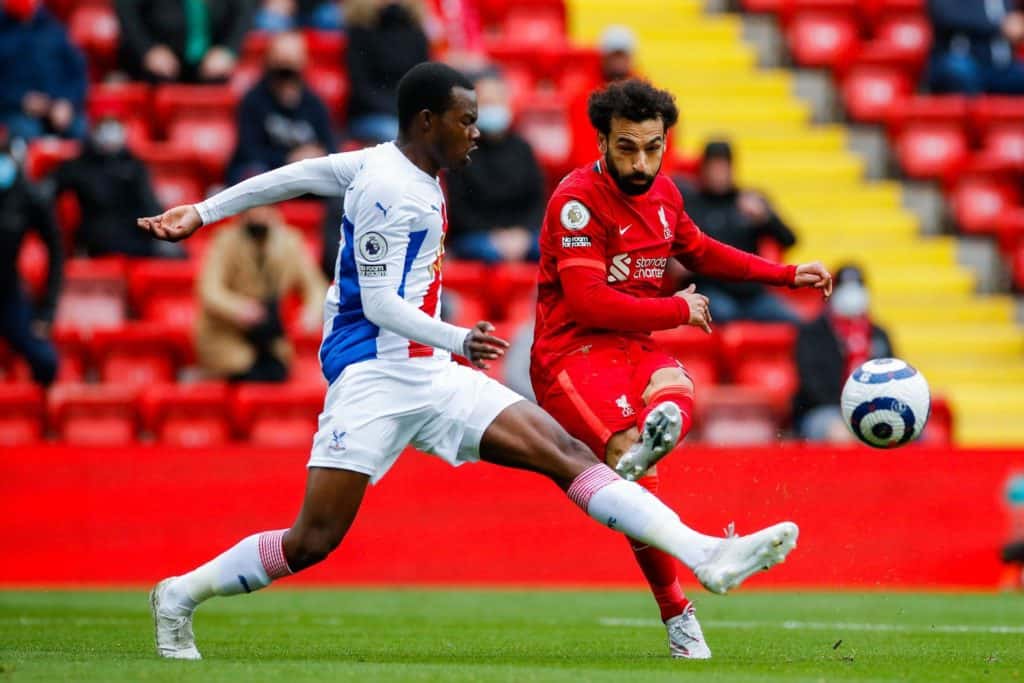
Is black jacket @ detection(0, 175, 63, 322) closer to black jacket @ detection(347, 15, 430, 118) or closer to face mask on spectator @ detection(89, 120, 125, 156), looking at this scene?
face mask on spectator @ detection(89, 120, 125, 156)

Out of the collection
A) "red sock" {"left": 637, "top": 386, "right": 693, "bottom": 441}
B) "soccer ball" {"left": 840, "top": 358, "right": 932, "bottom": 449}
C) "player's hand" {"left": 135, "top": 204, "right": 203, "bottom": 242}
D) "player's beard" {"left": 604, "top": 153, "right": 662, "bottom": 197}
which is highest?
"player's beard" {"left": 604, "top": 153, "right": 662, "bottom": 197}

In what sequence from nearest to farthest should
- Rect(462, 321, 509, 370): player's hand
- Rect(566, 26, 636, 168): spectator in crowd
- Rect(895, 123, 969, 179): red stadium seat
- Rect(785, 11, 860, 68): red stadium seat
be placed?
Rect(462, 321, 509, 370): player's hand, Rect(566, 26, 636, 168): spectator in crowd, Rect(895, 123, 969, 179): red stadium seat, Rect(785, 11, 860, 68): red stadium seat

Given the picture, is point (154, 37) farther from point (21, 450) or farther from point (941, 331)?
point (941, 331)

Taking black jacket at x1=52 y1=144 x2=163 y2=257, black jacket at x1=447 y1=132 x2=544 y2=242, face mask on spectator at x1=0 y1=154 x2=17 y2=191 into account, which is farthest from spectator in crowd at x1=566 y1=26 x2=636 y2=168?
face mask on spectator at x1=0 y1=154 x2=17 y2=191

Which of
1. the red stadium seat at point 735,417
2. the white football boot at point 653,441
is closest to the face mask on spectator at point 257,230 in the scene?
the red stadium seat at point 735,417

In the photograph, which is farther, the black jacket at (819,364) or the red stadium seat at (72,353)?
the red stadium seat at (72,353)

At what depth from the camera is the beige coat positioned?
1306 centimetres

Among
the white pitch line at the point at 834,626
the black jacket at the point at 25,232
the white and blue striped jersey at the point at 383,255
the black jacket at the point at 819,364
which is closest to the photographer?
the white and blue striped jersey at the point at 383,255

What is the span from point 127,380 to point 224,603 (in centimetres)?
289

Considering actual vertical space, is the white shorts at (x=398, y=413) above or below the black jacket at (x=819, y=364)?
above

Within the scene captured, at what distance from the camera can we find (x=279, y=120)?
47.2ft

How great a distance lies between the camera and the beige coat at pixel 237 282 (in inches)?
514

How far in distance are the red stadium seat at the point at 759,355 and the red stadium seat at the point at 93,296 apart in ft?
15.2

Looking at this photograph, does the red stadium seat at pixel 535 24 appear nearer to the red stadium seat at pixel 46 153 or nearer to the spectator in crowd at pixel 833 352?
the red stadium seat at pixel 46 153
